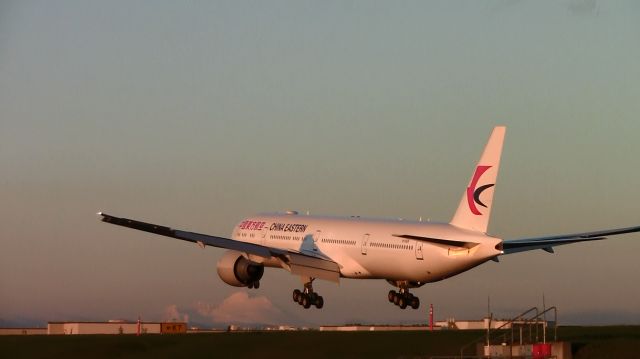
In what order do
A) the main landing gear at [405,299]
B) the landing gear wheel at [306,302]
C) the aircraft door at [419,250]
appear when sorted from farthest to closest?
the landing gear wheel at [306,302] < the main landing gear at [405,299] < the aircraft door at [419,250]

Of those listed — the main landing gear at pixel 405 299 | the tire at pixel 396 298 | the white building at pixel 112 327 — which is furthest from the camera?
the white building at pixel 112 327

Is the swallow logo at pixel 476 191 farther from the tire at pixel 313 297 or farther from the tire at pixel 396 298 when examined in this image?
the tire at pixel 313 297

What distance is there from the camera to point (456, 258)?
211 feet

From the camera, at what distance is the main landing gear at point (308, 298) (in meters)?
72.4

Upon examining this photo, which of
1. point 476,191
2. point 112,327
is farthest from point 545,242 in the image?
point 112,327

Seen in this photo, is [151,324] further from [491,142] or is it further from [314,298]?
[491,142]

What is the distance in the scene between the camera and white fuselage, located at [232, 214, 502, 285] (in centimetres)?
6431

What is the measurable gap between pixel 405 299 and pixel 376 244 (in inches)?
160

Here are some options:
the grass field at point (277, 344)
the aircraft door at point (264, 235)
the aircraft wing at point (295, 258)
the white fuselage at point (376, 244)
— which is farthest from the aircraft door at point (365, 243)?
the aircraft door at point (264, 235)

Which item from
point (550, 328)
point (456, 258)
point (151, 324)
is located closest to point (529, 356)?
point (550, 328)

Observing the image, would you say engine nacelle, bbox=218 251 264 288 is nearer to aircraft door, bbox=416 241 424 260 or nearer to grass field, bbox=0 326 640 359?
grass field, bbox=0 326 640 359

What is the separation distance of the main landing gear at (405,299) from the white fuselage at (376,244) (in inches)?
69.3

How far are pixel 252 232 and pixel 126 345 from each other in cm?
1684

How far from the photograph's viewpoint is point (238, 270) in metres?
75.1
